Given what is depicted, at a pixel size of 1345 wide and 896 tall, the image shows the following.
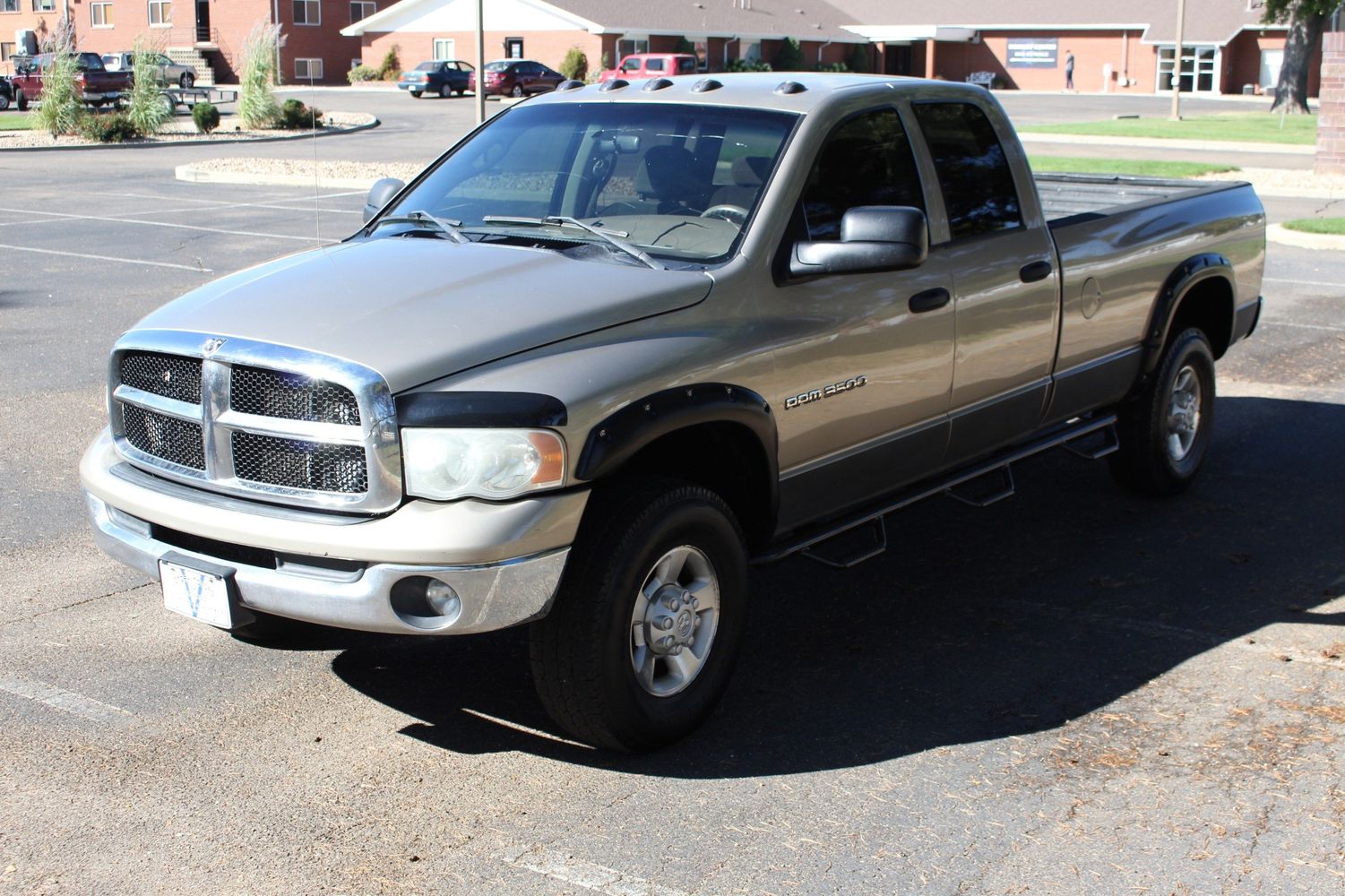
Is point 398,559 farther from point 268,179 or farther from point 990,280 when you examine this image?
point 268,179

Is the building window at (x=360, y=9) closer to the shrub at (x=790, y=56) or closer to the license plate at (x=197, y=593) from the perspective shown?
the shrub at (x=790, y=56)

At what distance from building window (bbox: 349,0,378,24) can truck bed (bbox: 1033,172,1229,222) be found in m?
75.2

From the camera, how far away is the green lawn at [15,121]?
135 ft

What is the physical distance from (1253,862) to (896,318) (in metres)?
2.29

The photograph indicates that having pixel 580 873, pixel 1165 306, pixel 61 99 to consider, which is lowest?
pixel 580 873

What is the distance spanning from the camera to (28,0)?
82688mm

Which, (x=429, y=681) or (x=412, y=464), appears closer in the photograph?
(x=412, y=464)

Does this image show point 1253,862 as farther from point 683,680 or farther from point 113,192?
point 113,192

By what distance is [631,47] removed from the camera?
6825 centimetres

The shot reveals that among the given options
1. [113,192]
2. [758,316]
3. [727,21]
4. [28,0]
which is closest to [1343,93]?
[113,192]

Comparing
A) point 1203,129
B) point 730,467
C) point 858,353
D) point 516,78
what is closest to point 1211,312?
point 858,353

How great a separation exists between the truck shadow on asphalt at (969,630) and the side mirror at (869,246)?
4.86 ft

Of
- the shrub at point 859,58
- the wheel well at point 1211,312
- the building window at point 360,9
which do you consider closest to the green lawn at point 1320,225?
the wheel well at point 1211,312

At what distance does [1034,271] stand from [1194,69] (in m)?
76.0
